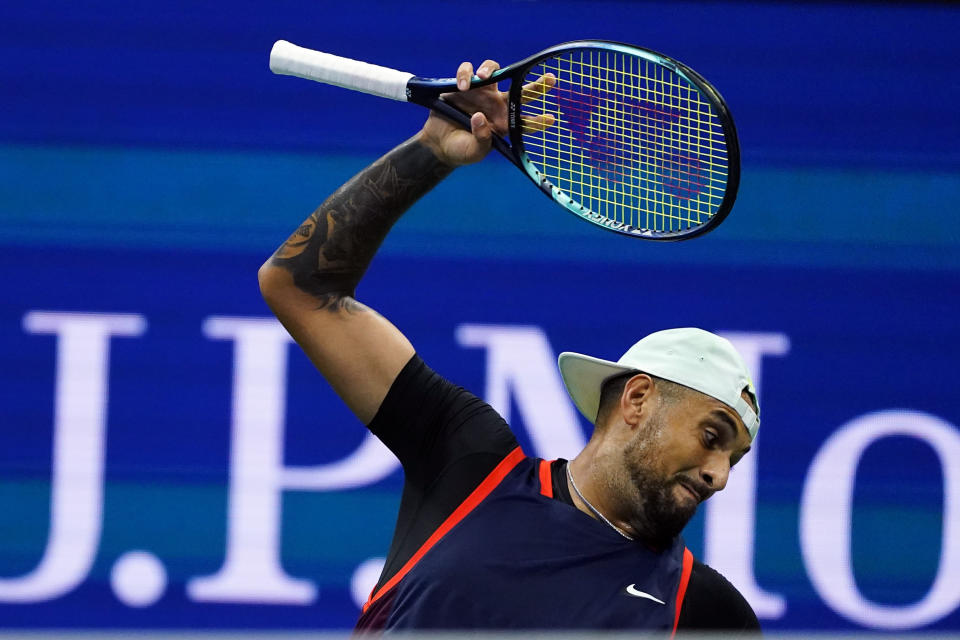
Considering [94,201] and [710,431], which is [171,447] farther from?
[710,431]

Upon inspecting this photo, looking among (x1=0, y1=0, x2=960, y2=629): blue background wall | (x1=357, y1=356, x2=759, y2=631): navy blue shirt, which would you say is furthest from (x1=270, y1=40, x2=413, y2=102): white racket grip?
(x1=0, y1=0, x2=960, y2=629): blue background wall

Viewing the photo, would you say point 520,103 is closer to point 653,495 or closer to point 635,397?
point 635,397

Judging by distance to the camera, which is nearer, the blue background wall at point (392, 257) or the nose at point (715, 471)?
the nose at point (715, 471)

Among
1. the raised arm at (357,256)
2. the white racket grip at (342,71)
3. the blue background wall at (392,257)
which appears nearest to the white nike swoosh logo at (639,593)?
the raised arm at (357,256)

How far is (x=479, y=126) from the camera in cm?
239

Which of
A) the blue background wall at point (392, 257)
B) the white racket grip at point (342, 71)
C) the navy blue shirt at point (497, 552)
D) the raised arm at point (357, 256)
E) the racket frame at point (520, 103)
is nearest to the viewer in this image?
the navy blue shirt at point (497, 552)

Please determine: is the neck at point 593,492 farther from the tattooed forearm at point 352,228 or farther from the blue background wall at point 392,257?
the blue background wall at point 392,257

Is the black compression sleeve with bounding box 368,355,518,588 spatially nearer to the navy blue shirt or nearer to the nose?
the navy blue shirt

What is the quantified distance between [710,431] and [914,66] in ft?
6.89

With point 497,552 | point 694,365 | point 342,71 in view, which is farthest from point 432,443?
point 342,71

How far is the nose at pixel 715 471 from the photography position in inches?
90.4

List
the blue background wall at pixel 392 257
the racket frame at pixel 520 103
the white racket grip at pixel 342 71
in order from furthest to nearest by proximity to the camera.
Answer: the blue background wall at pixel 392 257 → the white racket grip at pixel 342 71 → the racket frame at pixel 520 103

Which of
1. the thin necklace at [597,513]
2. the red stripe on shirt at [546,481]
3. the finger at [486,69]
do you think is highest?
the finger at [486,69]

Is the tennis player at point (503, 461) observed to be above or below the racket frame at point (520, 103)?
below
